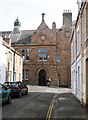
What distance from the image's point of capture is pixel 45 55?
56031 millimetres

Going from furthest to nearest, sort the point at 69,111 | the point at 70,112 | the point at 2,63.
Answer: the point at 2,63 < the point at 69,111 < the point at 70,112

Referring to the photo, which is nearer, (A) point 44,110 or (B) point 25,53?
(A) point 44,110

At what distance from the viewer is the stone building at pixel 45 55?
55406mm

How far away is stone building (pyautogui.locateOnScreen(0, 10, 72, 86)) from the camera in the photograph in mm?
55406

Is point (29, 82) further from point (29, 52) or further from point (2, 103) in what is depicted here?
point (2, 103)

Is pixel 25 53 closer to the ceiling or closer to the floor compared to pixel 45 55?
closer to the ceiling

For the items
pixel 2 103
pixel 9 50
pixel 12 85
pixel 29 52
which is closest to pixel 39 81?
pixel 29 52

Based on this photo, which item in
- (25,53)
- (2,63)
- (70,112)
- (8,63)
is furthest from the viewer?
(25,53)

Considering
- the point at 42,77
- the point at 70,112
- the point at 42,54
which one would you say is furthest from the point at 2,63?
the point at 42,77

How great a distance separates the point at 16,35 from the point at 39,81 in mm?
11781

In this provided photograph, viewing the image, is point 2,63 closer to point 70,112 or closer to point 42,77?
point 70,112

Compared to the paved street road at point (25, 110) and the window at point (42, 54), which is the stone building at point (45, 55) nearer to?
the window at point (42, 54)

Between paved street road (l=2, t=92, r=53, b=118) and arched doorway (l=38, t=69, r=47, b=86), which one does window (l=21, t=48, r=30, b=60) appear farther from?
paved street road (l=2, t=92, r=53, b=118)

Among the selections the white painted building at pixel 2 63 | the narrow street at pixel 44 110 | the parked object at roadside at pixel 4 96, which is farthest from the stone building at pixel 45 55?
the parked object at roadside at pixel 4 96
